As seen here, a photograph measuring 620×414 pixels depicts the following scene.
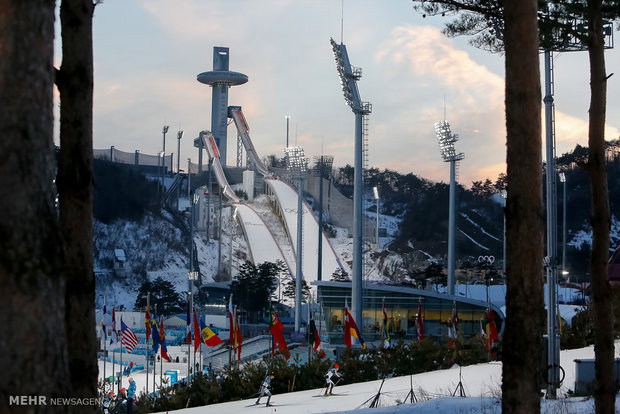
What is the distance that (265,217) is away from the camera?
97.7m

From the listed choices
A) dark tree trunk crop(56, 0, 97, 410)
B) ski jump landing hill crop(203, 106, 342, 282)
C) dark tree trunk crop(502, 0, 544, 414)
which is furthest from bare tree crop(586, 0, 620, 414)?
ski jump landing hill crop(203, 106, 342, 282)

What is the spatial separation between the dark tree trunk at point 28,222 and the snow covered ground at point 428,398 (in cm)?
911

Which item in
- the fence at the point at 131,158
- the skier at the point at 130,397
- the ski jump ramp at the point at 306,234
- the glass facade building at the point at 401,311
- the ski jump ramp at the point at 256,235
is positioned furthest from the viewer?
the fence at the point at 131,158

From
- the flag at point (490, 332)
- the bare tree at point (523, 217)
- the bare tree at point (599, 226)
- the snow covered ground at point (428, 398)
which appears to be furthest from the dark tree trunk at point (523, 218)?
the flag at point (490, 332)

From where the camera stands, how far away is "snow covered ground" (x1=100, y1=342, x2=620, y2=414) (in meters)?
12.1

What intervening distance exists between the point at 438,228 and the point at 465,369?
121 meters

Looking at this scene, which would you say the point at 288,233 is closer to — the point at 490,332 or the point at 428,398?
the point at 490,332

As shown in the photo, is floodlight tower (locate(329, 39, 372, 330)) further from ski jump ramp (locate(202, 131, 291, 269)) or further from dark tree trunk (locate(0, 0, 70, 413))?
ski jump ramp (locate(202, 131, 291, 269))

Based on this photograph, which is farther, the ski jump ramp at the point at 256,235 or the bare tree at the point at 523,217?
the ski jump ramp at the point at 256,235

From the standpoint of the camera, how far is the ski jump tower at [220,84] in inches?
5433

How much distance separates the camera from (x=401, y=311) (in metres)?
44.6

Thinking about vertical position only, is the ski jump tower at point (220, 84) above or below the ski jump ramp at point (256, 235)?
above

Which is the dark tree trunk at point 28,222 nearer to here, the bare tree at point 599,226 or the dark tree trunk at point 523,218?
the dark tree trunk at point 523,218

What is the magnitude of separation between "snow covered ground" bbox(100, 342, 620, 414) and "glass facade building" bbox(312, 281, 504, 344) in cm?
2240
